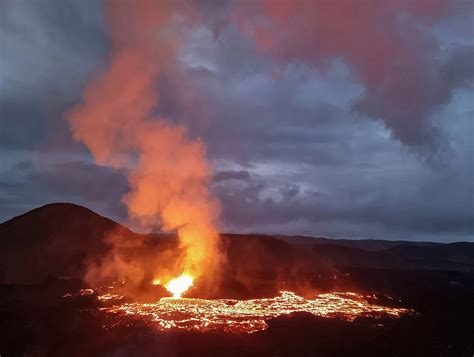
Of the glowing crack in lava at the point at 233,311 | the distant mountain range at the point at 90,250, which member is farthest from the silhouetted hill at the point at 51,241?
the glowing crack in lava at the point at 233,311

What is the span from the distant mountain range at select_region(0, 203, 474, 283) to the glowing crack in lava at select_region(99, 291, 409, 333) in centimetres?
1929

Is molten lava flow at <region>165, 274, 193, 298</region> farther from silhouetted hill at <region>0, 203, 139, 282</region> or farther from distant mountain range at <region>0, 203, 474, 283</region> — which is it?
silhouetted hill at <region>0, 203, 139, 282</region>

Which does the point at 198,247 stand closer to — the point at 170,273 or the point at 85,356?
the point at 170,273

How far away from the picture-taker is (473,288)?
70.3 m

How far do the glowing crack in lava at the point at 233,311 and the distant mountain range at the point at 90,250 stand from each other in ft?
63.3

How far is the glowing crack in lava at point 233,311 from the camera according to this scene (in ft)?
124

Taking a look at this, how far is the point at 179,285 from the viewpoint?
55938 millimetres

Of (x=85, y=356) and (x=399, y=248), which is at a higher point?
(x=399, y=248)

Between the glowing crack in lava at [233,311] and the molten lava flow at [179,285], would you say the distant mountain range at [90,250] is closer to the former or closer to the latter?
the molten lava flow at [179,285]

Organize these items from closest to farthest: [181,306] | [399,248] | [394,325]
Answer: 1. [394,325]
2. [181,306]
3. [399,248]

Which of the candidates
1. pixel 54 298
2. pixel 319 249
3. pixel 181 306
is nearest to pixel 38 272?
pixel 54 298

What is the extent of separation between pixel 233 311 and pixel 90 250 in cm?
4461

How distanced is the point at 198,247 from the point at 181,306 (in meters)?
22.7

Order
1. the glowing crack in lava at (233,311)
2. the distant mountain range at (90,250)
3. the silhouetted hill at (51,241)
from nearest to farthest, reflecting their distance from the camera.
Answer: the glowing crack in lava at (233,311)
the silhouetted hill at (51,241)
the distant mountain range at (90,250)
